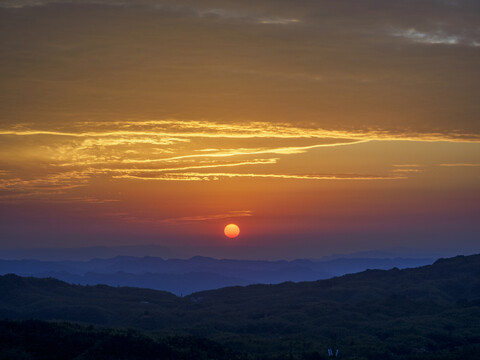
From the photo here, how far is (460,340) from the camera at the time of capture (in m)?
82.5

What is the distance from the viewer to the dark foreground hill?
79938mm

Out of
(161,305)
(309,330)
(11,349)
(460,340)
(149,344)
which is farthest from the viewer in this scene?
(161,305)

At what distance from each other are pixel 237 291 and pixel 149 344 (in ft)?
376

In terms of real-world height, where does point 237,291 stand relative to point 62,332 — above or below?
above

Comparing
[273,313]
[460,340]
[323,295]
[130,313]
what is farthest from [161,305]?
[460,340]

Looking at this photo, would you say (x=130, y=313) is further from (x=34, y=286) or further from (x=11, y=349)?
(x=11, y=349)

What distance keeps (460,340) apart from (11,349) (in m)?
62.9

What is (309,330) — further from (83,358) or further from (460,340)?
(83,358)

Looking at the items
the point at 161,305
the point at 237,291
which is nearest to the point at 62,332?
the point at 161,305

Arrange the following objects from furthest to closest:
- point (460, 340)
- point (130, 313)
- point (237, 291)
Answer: point (237, 291), point (130, 313), point (460, 340)

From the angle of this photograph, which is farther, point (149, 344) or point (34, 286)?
point (34, 286)

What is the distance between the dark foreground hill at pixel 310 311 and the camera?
79.9 m

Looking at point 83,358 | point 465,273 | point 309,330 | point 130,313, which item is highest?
point 465,273

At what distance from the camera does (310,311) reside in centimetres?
12138
